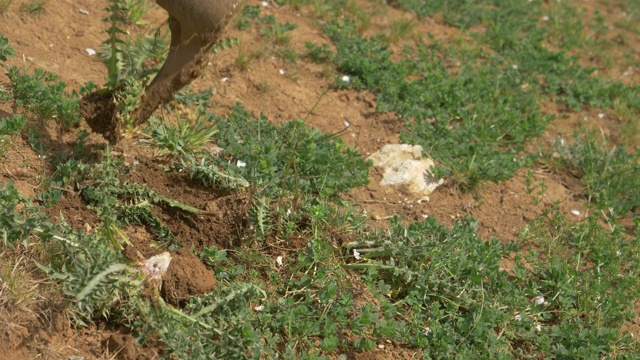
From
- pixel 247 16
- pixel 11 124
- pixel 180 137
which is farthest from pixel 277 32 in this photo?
pixel 11 124

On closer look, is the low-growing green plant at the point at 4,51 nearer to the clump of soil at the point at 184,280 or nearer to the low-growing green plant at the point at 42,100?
the low-growing green plant at the point at 42,100

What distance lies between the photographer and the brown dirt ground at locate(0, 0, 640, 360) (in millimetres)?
3172

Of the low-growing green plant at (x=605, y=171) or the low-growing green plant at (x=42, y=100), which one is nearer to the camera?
the low-growing green plant at (x=42, y=100)

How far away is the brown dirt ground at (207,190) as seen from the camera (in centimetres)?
317

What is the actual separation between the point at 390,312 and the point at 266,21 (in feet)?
9.56

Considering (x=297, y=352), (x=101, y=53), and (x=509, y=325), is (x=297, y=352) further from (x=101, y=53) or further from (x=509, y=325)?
(x=101, y=53)

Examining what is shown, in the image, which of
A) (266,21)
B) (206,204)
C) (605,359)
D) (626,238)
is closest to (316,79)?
(266,21)

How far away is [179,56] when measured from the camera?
144 inches

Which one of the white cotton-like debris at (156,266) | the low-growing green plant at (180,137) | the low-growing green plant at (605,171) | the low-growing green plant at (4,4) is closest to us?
the white cotton-like debris at (156,266)

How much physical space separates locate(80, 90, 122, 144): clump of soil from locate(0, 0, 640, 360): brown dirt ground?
0.24 metres

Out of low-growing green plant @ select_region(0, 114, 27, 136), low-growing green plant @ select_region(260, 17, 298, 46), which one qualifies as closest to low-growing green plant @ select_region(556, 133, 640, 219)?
low-growing green plant @ select_region(260, 17, 298, 46)

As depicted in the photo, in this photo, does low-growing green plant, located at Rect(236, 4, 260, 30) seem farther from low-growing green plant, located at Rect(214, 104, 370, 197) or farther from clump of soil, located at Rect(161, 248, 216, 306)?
clump of soil, located at Rect(161, 248, 216, 306)

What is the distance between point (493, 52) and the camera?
6531 millimetres

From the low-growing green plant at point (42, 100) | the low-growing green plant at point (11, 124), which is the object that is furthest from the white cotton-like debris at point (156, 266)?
the low-growing green plant at point (42, 100)
